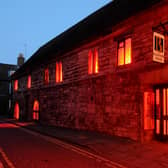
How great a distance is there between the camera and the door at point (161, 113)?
9750 millimetres

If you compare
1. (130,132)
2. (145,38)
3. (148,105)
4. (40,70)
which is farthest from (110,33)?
(40,70)

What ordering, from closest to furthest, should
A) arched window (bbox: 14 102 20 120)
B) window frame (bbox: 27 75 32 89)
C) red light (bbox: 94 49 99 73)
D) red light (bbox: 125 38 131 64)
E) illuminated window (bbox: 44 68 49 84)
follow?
1. red light (bbox: 125 38 131 64)
2. red light (bbox: 94 49 99 73)
3. illuminated window (bbox: 44 68 49 84)
4. window frame (bbox: 27 75 32 89)
5. arched window (bbox: 14 102 20 120)

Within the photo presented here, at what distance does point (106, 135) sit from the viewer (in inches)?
477

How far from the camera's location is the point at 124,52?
11.5 metres

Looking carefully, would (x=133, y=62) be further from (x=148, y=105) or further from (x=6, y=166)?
(x=6, y=166)

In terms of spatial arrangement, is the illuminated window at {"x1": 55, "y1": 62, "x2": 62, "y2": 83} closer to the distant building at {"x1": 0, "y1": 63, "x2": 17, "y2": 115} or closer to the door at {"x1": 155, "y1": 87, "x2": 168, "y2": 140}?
the door at {"x1": 155, "y1": 87, "x2": 168, "y2": 140}

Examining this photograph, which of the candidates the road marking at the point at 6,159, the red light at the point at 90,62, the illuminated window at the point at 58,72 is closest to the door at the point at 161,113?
the red light at the point at 90,62

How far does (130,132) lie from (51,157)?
453 centimetres

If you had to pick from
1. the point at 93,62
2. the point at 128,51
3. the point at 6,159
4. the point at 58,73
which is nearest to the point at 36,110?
the point at 58,73

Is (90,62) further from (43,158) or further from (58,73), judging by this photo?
(43,158)

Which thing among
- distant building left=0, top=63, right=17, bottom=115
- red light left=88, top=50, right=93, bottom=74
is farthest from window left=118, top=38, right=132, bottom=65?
distant building left=0, top=63, right=17, bottom=115

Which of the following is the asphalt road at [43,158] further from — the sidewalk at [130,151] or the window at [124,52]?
the window at [124,52]

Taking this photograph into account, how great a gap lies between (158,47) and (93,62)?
18.4ft

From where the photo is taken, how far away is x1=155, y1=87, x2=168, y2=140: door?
9.75 meters
